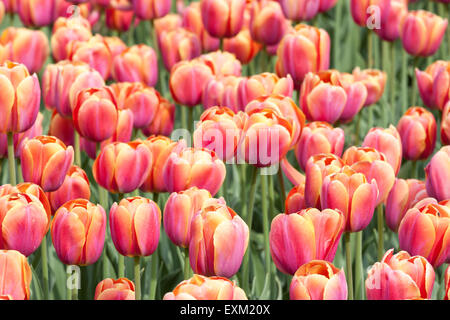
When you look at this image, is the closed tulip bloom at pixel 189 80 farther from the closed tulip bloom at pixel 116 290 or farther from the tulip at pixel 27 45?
the closed tulip bloom at pixel 116 290

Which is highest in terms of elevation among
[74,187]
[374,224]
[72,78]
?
[72,78]

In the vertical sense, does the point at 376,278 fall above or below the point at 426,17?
below

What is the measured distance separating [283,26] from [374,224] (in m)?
0.83

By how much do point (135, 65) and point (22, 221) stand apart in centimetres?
125

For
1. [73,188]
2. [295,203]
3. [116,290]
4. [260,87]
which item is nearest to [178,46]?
[260,87]

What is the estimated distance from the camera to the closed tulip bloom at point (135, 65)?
2701mm

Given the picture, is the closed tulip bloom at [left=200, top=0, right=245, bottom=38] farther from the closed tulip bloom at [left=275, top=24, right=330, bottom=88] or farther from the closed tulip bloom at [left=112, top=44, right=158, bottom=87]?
the closed tulip bloom at [left=275, top=24, right=330, bottom=88]

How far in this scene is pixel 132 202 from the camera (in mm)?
1639

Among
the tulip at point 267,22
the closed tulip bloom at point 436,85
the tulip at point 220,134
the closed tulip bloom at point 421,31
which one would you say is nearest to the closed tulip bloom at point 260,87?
the tulip at point 220,134

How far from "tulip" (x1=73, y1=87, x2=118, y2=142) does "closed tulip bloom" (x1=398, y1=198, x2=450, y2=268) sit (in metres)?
0.77

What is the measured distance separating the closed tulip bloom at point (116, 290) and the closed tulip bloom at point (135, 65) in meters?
1.22

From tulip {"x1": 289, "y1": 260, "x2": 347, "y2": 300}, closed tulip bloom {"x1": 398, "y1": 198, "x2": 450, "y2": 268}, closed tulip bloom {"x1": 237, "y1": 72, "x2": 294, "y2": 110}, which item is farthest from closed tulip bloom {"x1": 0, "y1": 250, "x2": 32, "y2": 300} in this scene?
closed tulip bloom {"x1": 237, "y1": 72, "x2": 294, "y2": 110}

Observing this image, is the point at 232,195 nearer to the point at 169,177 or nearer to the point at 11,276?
the point at 169,177
